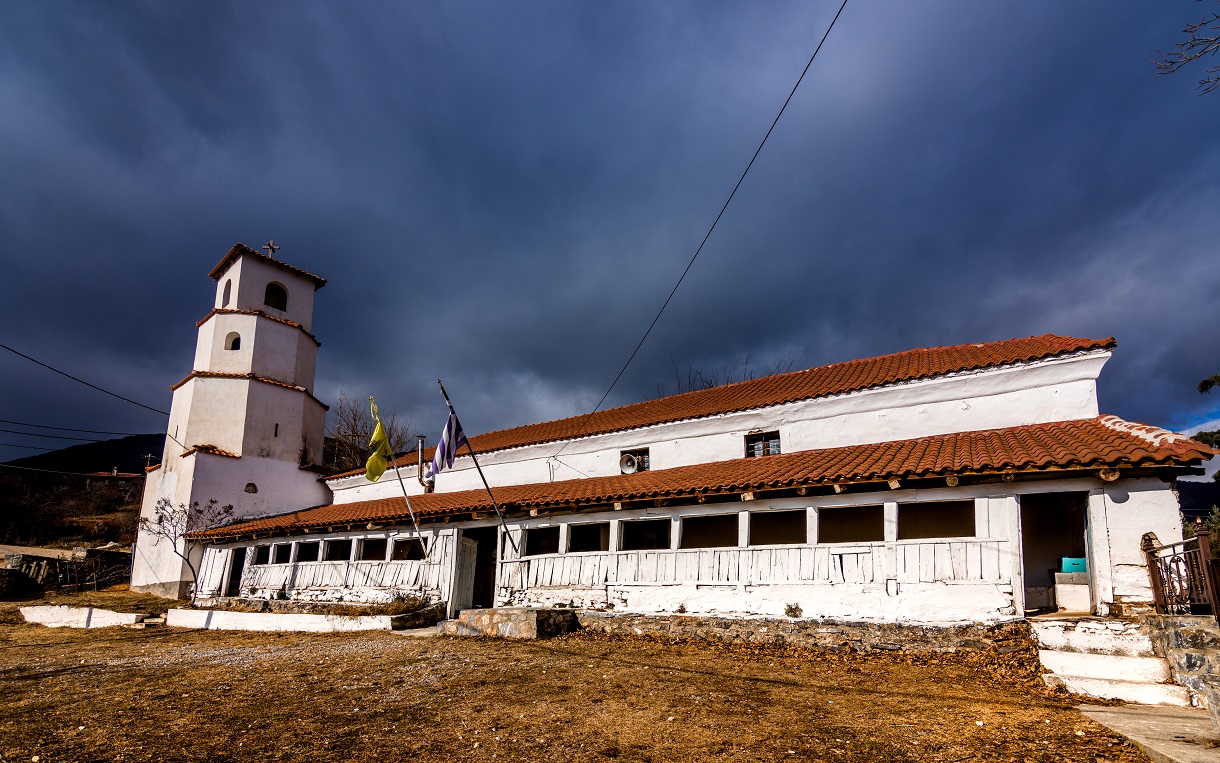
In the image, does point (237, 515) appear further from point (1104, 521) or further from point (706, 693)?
point (1104, 521)

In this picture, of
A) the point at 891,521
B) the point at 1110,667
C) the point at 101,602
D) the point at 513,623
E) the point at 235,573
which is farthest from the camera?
the point at 235,573

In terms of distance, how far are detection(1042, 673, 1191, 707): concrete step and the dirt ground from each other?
1.75 feet

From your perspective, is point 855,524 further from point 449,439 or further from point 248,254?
point 248,254

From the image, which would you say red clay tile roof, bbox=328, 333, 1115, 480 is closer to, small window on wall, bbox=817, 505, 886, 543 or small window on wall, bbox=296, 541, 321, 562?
small window on wall, bbox=817, 505, 886, 543

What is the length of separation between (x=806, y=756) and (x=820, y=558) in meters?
7.24

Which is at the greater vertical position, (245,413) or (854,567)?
(245,413)

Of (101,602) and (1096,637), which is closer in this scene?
(1096,637)

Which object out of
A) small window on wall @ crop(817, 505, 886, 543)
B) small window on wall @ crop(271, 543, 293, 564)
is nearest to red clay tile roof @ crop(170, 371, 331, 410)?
small window on wall @ crop(271, 543, 293, 564)

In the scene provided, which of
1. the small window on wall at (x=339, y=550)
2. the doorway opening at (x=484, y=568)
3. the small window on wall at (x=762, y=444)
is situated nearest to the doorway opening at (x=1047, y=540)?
the small window on wall at (x=762, y=444)

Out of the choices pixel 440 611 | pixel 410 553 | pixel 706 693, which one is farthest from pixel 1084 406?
pixel 410 553

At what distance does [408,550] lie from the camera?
2236 cm

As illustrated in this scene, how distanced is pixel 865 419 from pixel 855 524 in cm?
263

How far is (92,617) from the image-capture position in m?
20.3

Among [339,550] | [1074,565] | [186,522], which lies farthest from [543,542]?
[1074,565]
